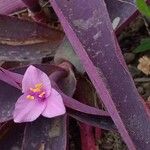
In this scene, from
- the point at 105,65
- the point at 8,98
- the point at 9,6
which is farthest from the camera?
the point at 9,6

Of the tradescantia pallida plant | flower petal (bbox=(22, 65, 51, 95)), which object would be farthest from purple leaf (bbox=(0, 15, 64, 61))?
flower petal (bbox=(22, 65, 51, 95))

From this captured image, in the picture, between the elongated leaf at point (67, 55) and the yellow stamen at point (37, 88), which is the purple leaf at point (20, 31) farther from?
the yellow stamen at point (37, 88)

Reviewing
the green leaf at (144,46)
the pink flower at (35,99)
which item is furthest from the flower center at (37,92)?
the green leaf at (144,46)

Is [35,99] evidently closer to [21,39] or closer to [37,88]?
[37,88]

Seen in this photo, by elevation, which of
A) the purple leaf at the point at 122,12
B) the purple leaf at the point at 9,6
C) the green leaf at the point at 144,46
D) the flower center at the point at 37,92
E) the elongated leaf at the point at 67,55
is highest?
the purple leaf at the point at 9,6

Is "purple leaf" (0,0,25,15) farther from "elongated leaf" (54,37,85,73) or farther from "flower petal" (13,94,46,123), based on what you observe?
"flower petal" (13,94,46,123)

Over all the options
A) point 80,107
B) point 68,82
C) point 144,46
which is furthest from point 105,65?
point 144,46
